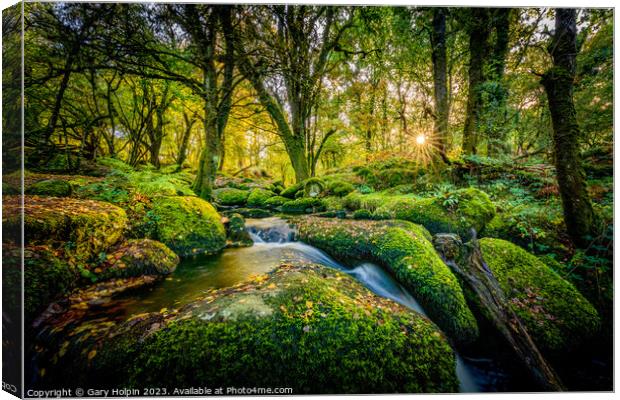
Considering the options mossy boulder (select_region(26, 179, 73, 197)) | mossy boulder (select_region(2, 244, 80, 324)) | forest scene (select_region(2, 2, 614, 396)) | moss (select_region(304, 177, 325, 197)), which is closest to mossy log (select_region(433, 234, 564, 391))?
forest scene (select_region(2, 2, 614, 396))

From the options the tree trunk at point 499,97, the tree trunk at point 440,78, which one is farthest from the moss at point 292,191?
the tree trunk at point 499,97

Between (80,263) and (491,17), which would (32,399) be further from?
(491,17)

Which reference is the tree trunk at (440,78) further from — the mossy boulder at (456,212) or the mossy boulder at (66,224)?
the mossy boulder at (66,224)

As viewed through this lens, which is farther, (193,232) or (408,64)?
(408,64)

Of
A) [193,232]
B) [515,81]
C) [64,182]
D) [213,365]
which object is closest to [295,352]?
[213,365]

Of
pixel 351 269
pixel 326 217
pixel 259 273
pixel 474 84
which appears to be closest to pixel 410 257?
pixel 351 269

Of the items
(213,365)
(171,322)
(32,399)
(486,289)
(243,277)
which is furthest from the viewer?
(243,277)

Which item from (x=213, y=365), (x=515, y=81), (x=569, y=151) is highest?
(x=515, y=81)

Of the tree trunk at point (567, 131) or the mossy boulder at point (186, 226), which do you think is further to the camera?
the mossy boulder at point (186, 226)

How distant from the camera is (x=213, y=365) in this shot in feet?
4.81

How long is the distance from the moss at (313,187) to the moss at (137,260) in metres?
3.46

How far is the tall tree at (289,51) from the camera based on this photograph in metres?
3.24

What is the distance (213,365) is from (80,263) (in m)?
1.84

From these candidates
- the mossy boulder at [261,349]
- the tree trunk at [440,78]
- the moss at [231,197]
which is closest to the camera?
the mossy boulder at [261,349]
